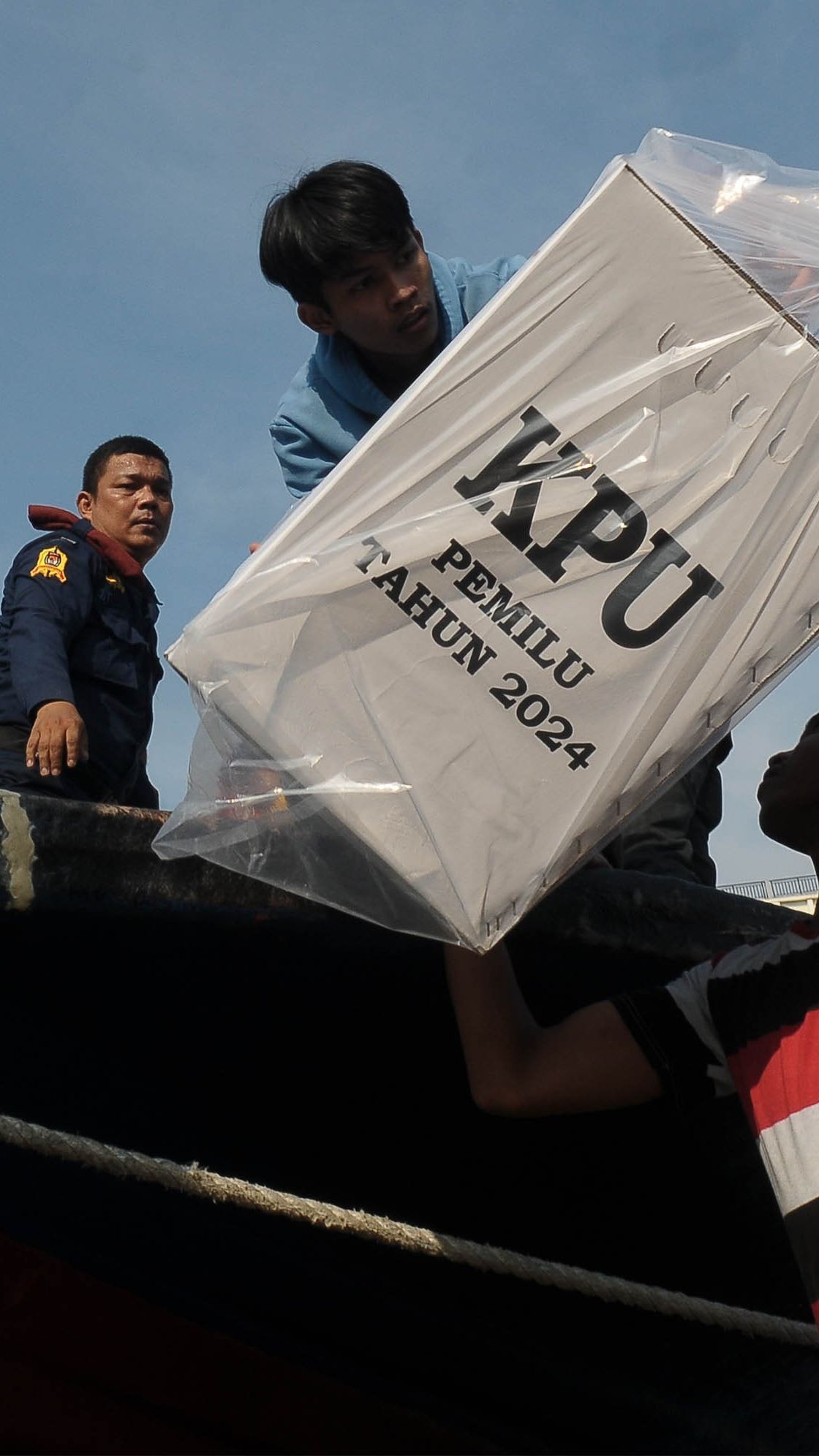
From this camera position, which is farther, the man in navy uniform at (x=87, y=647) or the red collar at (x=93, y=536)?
the red collar at (x=93, y=536)

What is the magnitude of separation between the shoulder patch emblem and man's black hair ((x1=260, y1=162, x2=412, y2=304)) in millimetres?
943

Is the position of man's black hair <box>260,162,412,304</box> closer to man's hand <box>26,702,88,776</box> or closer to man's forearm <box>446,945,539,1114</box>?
man's hand <box>26,702,88,776</box>

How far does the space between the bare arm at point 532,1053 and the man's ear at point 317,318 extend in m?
1.06

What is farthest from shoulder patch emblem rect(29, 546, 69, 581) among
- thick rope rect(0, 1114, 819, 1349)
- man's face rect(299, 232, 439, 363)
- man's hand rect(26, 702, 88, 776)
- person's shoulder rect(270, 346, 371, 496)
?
thick rope rect(0, 1114, 819, 1349)

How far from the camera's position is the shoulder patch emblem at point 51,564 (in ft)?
8.83

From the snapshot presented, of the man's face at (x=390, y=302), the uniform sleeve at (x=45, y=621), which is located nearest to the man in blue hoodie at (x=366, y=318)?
the man's face at (x=390, y=302)

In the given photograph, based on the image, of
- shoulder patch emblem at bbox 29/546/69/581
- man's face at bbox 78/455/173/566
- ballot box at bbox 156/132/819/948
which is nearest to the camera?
ballot box at bbox 156/132/819/948

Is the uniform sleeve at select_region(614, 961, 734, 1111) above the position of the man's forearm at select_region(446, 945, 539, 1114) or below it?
above

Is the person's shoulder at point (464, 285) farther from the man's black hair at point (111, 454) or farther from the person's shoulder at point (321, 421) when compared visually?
the man's black hair at point (111, 454)

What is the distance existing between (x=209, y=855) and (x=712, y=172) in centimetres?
73

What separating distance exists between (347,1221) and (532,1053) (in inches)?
9.3

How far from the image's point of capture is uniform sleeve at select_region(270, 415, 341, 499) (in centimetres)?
195

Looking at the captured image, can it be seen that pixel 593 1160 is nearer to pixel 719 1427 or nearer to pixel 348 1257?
pixel 348 1257

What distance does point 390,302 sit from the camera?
1.89 m
